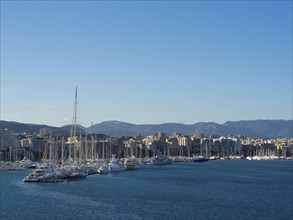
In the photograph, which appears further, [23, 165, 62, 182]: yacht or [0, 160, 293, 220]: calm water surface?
[23, 165, 62, 182]: yacht

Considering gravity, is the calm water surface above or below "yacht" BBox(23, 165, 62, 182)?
below

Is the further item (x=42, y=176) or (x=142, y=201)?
(x=42, y=176)

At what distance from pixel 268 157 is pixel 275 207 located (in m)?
153

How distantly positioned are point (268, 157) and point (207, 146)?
22107mm

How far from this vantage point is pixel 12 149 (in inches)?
4961

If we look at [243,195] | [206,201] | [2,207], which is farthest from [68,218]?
[243,195]

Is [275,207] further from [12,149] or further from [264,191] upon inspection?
[12,149]

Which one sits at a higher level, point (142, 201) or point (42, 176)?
point (42, 176)

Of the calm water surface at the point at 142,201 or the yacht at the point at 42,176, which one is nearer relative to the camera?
the calm water surface at the point at 142,201

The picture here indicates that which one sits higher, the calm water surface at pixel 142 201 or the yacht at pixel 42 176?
the yacht at pixel 42 176

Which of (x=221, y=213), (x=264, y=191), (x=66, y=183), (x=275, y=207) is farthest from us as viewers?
(x=66, y=183)

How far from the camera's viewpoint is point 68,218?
33656 millimetres

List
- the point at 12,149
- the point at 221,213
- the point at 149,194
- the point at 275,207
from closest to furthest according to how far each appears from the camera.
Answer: the point at 221,213
the point at 275,207
the point at 149,194
the point at 12,149

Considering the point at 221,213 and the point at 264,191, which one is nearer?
the point at 221,213
